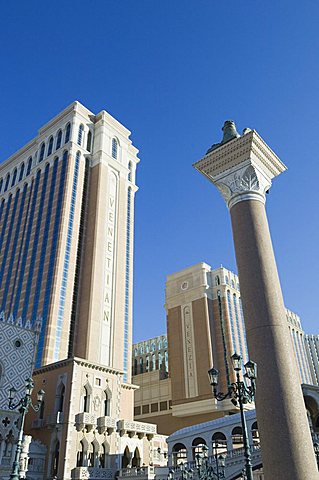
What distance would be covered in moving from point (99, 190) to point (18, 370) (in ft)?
107

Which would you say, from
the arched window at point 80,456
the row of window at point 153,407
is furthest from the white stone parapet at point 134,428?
the row of window at point 153,407

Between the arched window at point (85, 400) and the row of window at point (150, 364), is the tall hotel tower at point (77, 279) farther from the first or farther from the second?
the row of window at point (150, 364)

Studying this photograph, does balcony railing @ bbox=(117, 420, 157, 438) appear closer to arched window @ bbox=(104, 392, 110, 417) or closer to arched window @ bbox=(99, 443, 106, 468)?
arched window @ bbox=(104, 392, 110, 417)

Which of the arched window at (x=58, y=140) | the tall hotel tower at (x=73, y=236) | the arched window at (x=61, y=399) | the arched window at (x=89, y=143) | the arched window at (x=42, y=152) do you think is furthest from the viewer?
the arched window at (x=42, y=152)

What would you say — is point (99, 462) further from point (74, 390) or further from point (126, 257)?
point (126, 257)

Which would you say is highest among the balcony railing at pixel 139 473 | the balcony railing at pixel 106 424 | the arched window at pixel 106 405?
the arched window at pixel 106 405

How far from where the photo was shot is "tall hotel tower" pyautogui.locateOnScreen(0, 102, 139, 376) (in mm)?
51281

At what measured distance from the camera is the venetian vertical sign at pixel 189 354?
6438 cm

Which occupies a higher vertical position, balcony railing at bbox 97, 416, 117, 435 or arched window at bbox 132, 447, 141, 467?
balcony railing at bbox 97, 416, 117, 435

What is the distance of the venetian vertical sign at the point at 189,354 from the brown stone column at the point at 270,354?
5155cm

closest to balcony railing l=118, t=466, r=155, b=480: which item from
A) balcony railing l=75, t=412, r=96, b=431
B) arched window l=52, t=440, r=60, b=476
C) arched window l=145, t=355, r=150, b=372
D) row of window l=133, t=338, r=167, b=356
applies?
balcony railing l=75, t=412, r=96, b=431

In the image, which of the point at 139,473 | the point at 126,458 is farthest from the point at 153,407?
the point at 139,473

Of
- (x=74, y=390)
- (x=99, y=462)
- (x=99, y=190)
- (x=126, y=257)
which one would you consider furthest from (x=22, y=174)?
(x=99, y=462)

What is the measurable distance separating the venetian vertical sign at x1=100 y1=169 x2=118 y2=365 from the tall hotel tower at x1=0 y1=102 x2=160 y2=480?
0.14 meters
